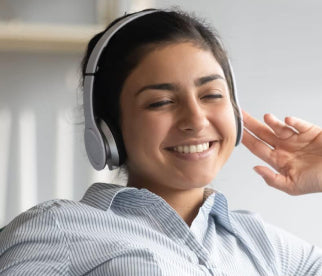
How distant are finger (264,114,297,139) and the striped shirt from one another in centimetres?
26

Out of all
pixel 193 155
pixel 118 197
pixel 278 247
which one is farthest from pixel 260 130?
pixel 118 197

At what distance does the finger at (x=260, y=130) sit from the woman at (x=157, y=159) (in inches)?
10.5

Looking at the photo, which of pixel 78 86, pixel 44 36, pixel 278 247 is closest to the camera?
pixel 278 247

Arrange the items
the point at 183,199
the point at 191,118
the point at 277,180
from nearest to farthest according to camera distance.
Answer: the point at 191,118, the point at 183,199, the point at 277,180

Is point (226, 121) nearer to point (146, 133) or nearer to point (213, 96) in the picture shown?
point (213, 96)

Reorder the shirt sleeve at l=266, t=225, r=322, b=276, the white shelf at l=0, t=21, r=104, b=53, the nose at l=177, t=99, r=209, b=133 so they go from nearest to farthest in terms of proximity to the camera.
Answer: the nose at l=177, t=99, r=209, b=133 < the shirt sleeve at l=266, t=225, r=322, b=276 < the white shelf at l=0, t=21, r=104, b=53

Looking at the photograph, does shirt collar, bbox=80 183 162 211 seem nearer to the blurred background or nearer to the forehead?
the forehead

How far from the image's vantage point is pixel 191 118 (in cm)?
131

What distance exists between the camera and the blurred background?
1922mm

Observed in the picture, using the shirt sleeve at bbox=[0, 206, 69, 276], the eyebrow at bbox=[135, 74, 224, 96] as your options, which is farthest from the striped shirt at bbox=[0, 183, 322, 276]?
the eyebrow at bbox=[135, 74, 224, 96]

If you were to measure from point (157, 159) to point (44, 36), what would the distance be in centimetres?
68

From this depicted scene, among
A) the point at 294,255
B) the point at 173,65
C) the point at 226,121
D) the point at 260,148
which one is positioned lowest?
the point at 294,255

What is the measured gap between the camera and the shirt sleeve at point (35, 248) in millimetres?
1125

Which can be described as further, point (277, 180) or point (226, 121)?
point (277, 180)
